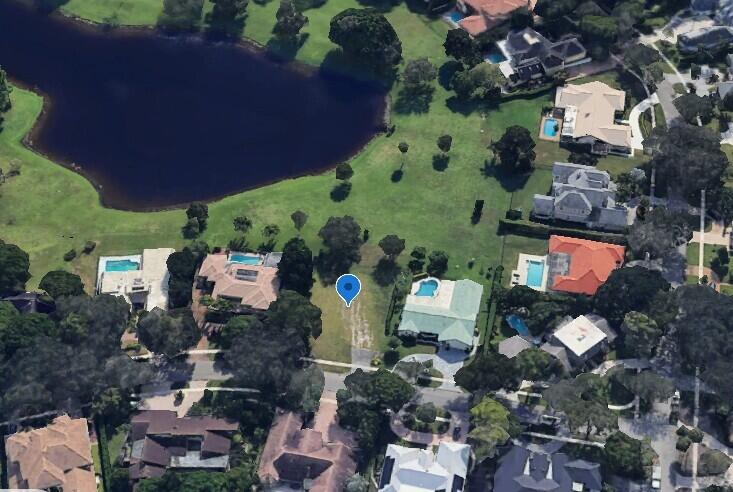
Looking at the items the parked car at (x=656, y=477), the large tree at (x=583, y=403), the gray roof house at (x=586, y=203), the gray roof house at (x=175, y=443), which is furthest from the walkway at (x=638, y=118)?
the gray roof house at (x=175, y=443)

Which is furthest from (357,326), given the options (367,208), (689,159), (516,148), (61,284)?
(689,159)

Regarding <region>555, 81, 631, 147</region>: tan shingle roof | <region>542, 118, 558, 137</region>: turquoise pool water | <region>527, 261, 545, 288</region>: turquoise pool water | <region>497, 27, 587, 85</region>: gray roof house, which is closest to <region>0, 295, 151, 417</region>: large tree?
<region>527, 261, 545, 288</region>: turquoise pool water

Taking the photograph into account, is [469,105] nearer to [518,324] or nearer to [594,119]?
[594,119]

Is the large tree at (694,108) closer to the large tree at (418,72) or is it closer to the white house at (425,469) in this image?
the large tree at (418,72)

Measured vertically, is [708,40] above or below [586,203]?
above

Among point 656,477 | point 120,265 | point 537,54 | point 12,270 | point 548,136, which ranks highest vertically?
point 537,54

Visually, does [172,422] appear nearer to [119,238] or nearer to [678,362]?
[119,238]
